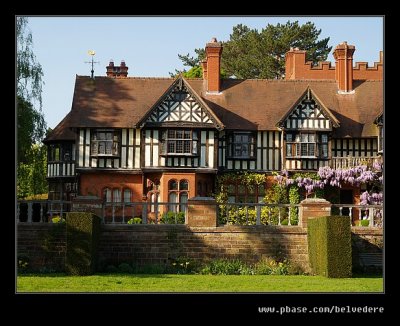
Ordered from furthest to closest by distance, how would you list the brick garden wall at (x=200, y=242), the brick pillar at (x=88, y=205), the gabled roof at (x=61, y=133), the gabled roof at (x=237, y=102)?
the gabled roof at (x=61, y=133)
the gabled roof at (x=237, y=102)
the brick pillar at (x=88, y=205)
the brick garden wall at (x=200, y=242)

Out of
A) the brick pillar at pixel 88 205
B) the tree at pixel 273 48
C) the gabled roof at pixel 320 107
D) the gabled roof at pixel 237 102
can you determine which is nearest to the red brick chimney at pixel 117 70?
the gabled roof at pixel 237 102

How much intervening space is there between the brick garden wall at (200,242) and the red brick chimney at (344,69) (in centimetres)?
1790

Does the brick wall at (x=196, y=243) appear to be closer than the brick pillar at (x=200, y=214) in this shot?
Yes

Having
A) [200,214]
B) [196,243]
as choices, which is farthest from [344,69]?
[196,243]

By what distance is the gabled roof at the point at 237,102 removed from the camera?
39906 mm

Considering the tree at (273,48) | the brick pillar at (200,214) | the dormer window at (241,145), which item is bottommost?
the brick pillar at (200,214)

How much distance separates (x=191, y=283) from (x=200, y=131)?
17852 millimetres

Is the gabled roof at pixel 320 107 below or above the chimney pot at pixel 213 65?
below

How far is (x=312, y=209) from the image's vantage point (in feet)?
88.0

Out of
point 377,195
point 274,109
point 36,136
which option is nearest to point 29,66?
point 36,136

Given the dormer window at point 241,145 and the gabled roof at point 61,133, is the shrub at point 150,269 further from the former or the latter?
the gabled roof at point 61,133

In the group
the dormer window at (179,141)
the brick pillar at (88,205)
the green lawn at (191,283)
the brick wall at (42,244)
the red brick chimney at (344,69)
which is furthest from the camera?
the red brick chimney at (344,69)

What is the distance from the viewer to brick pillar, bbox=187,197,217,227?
26.4 m
